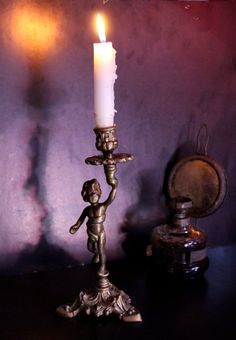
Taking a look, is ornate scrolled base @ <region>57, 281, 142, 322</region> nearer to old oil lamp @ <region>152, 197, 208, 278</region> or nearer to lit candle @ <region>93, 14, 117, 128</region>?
old oil lamp @ <region>152, 197, 208, 278</region>

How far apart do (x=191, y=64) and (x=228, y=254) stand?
42 cm

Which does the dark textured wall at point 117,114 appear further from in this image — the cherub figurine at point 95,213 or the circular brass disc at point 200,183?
the cherub figurine at point 95,213

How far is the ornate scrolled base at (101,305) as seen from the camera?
83 centimetres

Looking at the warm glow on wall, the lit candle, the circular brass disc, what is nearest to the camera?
the lit candle

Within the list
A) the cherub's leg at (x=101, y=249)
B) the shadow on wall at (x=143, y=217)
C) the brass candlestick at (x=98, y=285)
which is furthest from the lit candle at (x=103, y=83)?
the shadow on wall at (x=143, y=217)

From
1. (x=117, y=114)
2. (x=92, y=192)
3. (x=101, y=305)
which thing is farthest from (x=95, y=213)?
(x=117, y=114)

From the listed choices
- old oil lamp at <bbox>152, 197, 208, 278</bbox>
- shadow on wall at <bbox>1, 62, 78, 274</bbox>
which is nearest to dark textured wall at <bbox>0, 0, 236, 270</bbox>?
shadow on wall at <bbox>1, 62, 78, 274</bbox>

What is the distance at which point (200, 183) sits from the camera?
1.09m

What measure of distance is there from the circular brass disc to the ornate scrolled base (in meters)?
0.32

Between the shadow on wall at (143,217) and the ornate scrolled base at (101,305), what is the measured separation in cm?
25

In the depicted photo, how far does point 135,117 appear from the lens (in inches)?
41.3

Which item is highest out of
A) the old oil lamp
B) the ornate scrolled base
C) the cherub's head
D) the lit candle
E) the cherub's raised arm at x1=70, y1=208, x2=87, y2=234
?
the lit candle

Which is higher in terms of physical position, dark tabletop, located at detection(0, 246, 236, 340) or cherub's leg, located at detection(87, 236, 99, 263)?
cherub's leg, located at detection(87, 236, 99, 263)

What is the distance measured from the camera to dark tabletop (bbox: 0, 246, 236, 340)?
791 mm
